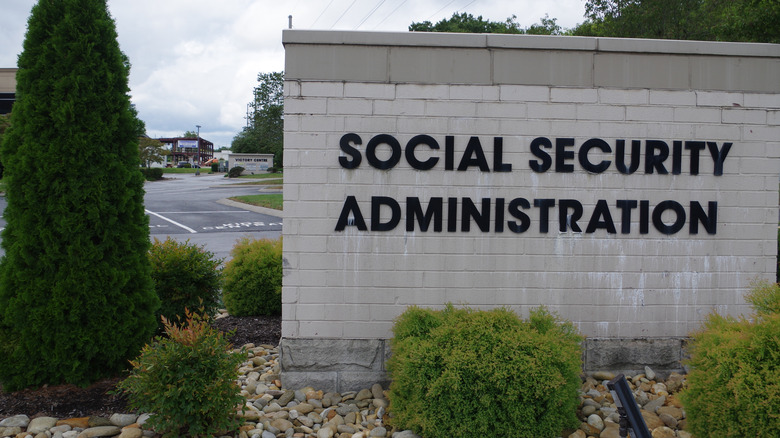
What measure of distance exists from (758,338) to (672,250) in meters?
1.79

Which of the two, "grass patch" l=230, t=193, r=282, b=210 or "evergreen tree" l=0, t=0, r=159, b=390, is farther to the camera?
"grass patch" l=230, t=193, r=282, b=210

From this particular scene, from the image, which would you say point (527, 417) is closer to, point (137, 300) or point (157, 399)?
point (157, 399)

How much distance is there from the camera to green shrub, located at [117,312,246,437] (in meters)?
3.79

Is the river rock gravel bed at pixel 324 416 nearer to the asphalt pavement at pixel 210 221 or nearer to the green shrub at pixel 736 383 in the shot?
the green shrub at pixel 736 383

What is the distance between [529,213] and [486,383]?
5.79 feet

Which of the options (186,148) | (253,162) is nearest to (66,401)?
(253,162)

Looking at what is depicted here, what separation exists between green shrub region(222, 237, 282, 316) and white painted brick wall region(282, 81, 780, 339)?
6.81ft

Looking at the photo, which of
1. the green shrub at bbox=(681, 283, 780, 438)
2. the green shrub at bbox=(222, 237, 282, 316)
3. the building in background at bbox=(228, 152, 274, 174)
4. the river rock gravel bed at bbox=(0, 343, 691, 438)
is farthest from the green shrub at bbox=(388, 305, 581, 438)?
the building in background at bbox=(228, 152, 274, 174)

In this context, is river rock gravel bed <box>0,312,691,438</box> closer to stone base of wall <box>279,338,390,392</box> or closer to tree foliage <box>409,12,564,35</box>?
stone base of wall <box>279,338,390,392</box>

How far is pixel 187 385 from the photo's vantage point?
148 inches

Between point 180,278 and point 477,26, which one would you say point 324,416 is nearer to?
point 180,278

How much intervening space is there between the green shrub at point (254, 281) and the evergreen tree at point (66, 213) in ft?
7.15

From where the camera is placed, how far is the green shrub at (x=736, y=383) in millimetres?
3262

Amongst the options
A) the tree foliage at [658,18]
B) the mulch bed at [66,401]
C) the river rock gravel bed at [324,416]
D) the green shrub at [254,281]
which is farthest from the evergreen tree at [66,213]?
the tree foliage at [658,18]
